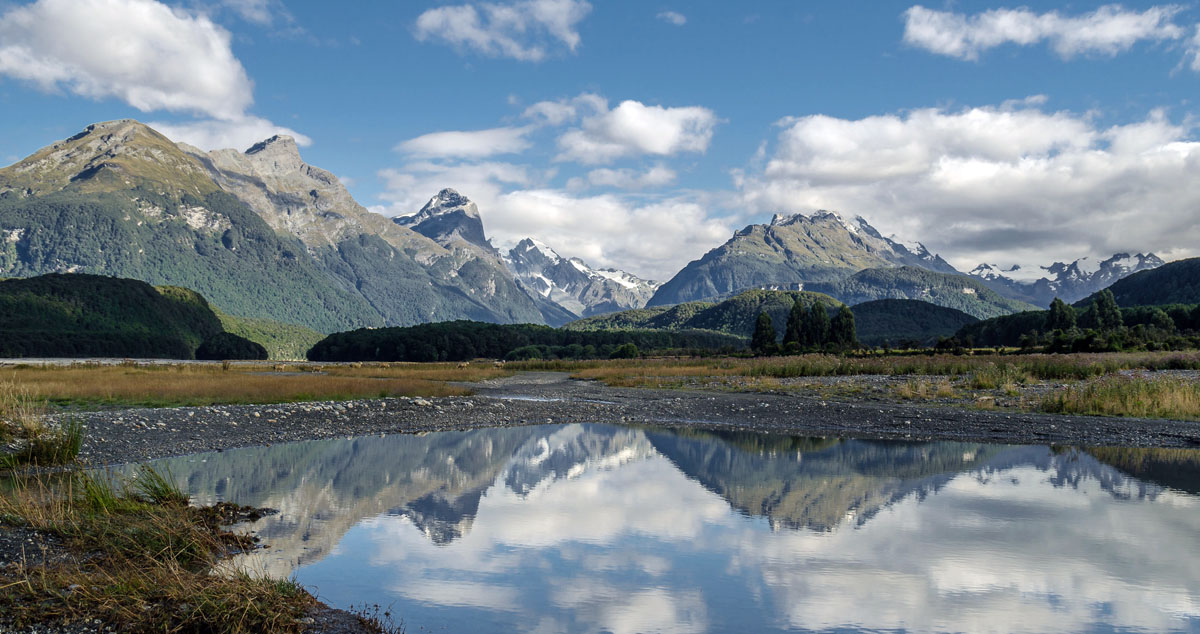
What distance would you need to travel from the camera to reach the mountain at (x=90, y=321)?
141375 millimetres

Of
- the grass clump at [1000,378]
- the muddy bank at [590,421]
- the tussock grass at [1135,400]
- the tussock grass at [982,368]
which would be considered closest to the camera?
the muddy bank at [590,421]

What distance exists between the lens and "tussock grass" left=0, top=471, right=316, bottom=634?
8.54m

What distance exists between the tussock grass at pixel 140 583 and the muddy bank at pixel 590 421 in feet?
34.9

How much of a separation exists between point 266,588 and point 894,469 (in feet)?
63.5

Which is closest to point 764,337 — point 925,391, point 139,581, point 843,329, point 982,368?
point 843,329

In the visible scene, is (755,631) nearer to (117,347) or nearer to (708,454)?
(708,454)

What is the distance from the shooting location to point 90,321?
166 meters

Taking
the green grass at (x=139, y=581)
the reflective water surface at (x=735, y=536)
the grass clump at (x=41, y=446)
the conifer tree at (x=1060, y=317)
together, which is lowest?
the reflective water surface at (x=735, y=536)

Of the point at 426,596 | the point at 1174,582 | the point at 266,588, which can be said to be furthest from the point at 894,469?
the point at 266,588

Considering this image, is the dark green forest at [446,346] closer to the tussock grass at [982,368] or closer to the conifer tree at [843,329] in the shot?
the conifer tree at [843,329]

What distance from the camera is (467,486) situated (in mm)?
20109

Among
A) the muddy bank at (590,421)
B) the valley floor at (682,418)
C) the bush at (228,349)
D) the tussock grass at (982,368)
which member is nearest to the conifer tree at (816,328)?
the tussock grass at (982,368)

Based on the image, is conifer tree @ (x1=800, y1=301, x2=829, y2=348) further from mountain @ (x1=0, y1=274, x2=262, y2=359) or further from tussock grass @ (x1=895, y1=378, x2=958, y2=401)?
mountain @ (x1=0, y1=274, x2=262, y2=359)

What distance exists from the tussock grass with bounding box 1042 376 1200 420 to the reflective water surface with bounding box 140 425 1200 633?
969 centimetres
